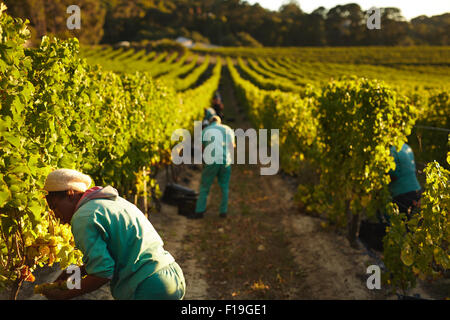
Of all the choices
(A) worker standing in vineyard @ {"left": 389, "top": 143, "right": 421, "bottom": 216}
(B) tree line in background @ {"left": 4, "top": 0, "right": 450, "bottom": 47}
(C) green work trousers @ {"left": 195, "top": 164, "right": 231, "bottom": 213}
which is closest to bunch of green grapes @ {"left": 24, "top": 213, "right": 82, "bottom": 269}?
(A) worker standing in vineyard @ {"left": 389, "top": 143, "right": 421, "bottom": 216}

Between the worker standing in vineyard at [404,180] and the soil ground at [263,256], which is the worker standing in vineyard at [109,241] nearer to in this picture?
the soil ground at [263,256]

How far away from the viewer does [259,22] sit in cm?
11612

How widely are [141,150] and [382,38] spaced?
103 metres

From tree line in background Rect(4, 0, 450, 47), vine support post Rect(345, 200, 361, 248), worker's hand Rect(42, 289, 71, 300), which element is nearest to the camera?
worker's hand Rect(42, 289, 71, 300)

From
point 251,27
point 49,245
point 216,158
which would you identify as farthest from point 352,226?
point 251,27

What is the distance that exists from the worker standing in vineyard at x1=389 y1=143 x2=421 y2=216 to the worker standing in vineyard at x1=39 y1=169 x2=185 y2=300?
13.6 feet

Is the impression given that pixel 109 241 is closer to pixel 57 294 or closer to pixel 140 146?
pixel 57 294

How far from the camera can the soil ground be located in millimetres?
A: 5312

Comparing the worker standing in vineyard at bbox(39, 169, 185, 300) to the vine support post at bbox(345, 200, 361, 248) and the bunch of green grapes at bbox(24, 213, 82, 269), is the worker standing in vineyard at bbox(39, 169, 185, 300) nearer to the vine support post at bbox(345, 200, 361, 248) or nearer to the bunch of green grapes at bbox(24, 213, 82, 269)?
the bunch of green grapes at bbox(24, 213, 82, 269)

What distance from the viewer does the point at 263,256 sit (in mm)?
6445

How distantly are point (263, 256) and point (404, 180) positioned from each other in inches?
99.8

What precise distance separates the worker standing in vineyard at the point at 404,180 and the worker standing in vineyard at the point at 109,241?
4.14m

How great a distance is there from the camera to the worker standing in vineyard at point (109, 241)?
92.1 inches

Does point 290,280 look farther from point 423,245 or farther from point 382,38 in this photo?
point 382,38
